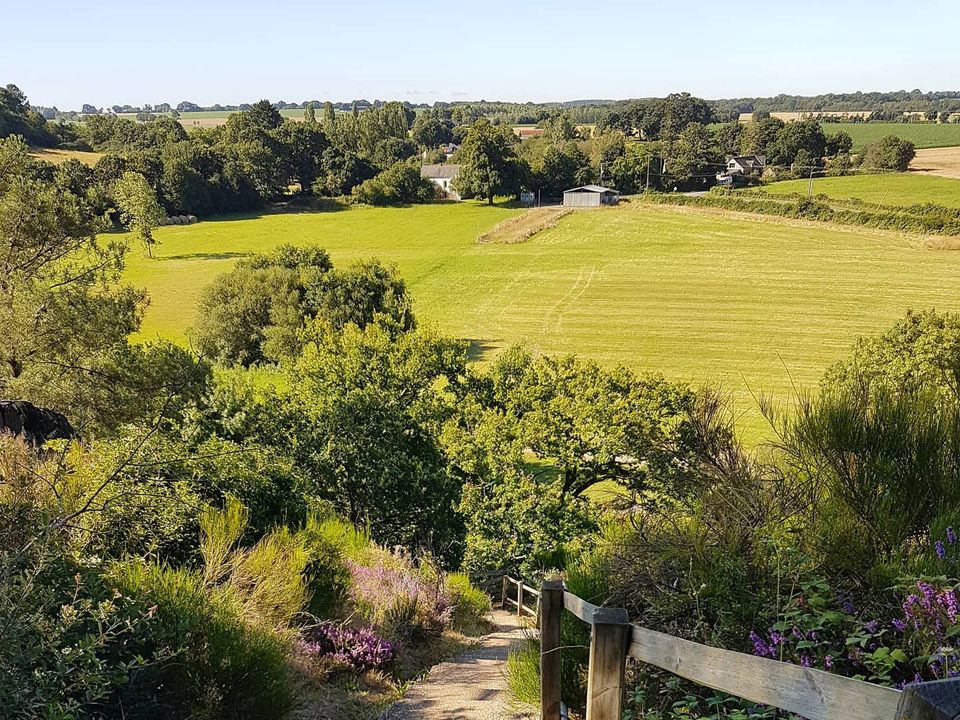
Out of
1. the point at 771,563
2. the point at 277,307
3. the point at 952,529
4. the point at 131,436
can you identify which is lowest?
the point at 277,307

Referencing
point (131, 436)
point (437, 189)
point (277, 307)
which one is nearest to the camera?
point (131, 436)

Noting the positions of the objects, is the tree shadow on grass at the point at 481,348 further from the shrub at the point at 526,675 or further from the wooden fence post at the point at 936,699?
the wooden fence post at the point at 936,699

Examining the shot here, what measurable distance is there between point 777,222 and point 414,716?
68038 millimetres

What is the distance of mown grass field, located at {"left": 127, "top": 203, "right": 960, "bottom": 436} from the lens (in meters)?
37.6

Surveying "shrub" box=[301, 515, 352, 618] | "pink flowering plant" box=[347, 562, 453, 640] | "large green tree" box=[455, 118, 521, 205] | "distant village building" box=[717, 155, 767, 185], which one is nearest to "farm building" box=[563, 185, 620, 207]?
"large green tree" box=[455, 118, 521, 205]

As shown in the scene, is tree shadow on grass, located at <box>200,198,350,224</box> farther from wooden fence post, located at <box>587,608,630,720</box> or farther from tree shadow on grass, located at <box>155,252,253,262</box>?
wooden fence post, located at <box>587,608,630,720</box>

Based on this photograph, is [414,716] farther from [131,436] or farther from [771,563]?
[131,436]

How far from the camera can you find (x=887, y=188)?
74500mm

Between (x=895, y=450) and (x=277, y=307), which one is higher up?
(x=895, y=450)

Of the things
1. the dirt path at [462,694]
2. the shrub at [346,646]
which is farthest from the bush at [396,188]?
the shrub at [346,646]

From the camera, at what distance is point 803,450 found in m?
4.63

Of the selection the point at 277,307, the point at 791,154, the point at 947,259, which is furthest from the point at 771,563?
the point at 791,154

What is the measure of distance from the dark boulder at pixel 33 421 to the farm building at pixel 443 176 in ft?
277

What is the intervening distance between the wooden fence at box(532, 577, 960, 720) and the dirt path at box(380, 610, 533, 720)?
1830mm
